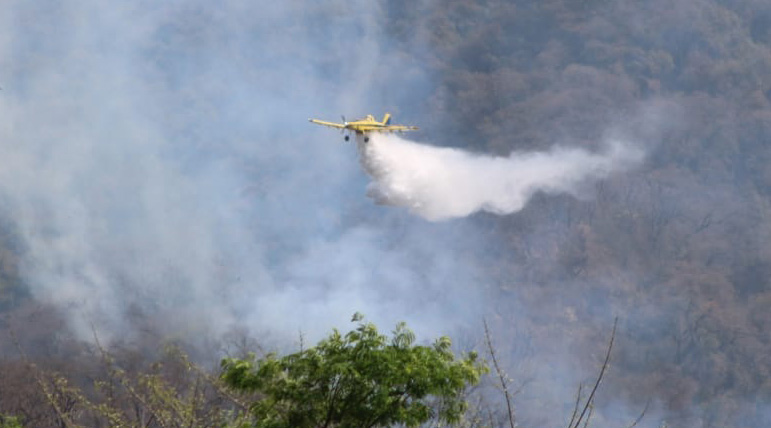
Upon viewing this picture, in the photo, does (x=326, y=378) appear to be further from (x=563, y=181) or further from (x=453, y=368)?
(x=563, y=181)

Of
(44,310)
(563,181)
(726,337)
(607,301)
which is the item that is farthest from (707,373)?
(44,310)

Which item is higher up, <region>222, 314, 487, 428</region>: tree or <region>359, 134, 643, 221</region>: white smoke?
<region>359, 134, 643, 221</region>: white smoke

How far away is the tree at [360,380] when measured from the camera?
89.6ft

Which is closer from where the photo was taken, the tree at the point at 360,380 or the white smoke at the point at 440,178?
the tree at the point at 360,380

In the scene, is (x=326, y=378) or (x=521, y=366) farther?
(x=521, y=366)

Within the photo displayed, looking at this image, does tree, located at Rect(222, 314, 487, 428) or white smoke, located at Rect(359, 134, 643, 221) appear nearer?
tree, located at Rect(222, 314, 487, 428)

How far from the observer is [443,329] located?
137875mm

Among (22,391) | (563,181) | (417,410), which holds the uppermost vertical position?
(563,181)

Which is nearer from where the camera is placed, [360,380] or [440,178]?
[360,380]

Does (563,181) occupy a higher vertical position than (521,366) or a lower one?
higher

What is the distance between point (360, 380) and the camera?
27.3m

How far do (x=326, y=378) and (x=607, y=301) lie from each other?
119 metres

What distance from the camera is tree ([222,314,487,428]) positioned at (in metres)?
27.3

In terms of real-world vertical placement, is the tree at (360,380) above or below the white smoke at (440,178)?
below
